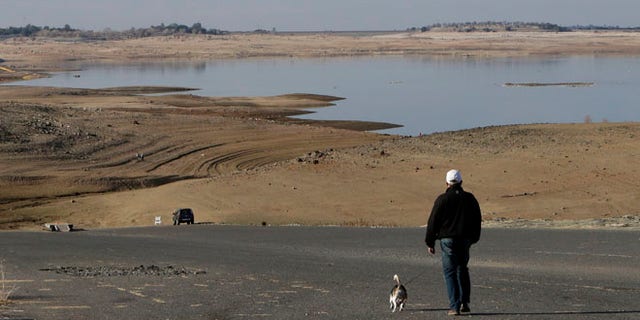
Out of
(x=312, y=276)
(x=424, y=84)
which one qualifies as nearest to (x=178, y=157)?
(x=312, y=276)

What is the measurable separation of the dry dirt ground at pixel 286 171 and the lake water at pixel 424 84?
47.5 ft

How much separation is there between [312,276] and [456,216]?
13.1 feet

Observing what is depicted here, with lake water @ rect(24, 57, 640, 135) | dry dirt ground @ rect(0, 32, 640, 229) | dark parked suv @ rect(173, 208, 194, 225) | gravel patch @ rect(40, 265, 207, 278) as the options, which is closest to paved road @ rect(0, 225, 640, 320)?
gravel patch @ rect(40, 265, 207, 278)

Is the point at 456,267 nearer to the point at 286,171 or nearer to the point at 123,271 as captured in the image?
the point at 123,271

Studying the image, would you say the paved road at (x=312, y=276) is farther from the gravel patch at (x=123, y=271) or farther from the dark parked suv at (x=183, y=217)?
the dark parked suv at (x=183, y=217)

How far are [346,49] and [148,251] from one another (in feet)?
571

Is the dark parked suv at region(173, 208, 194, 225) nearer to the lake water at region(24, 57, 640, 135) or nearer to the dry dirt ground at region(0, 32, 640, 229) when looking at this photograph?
the dry dirt ground at region(0, 32, 640, 229)

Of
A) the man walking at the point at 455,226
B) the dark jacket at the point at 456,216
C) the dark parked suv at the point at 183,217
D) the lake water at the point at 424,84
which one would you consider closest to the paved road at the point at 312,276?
the man walking at the point at 455,226

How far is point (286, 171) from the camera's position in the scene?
1319 inches

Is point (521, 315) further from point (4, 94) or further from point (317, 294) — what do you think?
point (4, 94)

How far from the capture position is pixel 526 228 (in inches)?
802

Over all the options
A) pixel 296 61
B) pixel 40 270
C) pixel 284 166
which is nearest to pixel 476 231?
pixel 40 270

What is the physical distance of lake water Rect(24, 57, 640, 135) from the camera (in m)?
62.4

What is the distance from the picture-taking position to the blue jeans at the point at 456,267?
9.95 m
